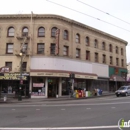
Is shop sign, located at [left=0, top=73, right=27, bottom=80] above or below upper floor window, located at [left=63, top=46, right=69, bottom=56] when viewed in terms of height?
below

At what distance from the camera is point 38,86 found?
28.3 meters

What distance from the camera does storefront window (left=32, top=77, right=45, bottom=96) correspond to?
28.3m

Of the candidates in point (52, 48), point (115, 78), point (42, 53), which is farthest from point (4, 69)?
point (115, 78)

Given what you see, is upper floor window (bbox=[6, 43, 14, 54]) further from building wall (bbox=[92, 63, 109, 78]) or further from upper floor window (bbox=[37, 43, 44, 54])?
building wall (bbox=[92, 63, 109, 78])

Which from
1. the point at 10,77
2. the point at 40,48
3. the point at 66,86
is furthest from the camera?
the point at 66,86

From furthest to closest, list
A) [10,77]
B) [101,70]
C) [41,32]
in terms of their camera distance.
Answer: [101,70], [41,32], [10,77]

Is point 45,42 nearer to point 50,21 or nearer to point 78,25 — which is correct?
point 50,21

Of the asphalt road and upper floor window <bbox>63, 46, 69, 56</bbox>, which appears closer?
the asphalt road

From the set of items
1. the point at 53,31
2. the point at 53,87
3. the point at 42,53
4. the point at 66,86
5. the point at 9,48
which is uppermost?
the point at 53,31

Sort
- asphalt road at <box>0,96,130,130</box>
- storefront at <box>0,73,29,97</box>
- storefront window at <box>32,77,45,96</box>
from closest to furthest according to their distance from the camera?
asphalt road at <box>0,96,130,130</box> → storefront window at <box>32,77,45,96</box> → storefront at <box>0,73,29,97</box>

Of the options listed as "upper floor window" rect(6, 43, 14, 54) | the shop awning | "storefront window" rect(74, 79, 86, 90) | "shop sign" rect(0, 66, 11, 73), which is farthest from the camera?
the shop awning

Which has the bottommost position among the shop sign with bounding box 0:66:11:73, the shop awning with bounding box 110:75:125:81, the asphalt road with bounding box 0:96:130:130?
the asphalt road with bounding box 0:96:130:130

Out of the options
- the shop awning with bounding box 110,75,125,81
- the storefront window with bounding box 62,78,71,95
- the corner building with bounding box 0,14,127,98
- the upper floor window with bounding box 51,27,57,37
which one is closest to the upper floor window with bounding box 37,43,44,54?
the corner building with bounding box 0,14,127,98

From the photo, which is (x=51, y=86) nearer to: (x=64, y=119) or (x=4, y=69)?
(x=4, y=69)
